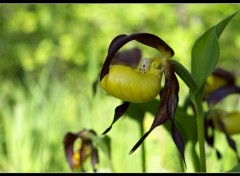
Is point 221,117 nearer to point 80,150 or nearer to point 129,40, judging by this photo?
point 80,150

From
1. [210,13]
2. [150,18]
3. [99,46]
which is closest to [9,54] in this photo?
[99,46]

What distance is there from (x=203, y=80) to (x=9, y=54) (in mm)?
6040

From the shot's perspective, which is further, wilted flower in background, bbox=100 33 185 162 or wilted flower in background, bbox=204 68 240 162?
wilted flower in background, bbox=204 68 240 162

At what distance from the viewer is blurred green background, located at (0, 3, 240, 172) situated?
2.09 meters

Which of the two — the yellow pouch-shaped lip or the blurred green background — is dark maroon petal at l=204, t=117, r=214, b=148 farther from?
the yellow pouch-shaped lip

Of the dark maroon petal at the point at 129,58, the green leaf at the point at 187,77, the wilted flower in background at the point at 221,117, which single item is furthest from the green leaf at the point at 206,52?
the dark maroon petal at the point at 129,58

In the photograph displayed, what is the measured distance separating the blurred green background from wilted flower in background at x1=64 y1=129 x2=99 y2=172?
19 cm

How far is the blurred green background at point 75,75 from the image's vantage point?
2.09m

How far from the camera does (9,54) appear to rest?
21.8 feet

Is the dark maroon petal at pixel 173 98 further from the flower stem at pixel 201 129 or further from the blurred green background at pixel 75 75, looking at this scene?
the blurred green background at pixel 75 75

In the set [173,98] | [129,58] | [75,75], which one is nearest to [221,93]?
[129,58]

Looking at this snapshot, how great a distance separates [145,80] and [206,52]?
0.41 ft

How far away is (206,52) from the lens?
88 cm

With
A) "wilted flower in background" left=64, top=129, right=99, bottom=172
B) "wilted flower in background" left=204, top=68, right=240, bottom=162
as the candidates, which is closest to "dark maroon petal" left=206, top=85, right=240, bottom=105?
"wilted flower in background" left=204, top=68, right=240, bottom=162
